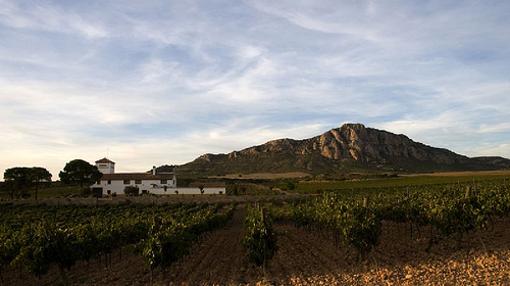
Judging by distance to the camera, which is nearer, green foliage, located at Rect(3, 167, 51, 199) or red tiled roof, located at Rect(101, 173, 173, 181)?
green foliage, located at Rect(3, 167, 51, 199)

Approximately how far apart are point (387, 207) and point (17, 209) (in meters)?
58.6

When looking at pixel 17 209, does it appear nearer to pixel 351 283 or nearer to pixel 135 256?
pixel 135 256

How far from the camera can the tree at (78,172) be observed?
100 metres

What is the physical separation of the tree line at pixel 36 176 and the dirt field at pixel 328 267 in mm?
73400

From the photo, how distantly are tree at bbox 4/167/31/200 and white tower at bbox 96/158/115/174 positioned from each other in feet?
91.6

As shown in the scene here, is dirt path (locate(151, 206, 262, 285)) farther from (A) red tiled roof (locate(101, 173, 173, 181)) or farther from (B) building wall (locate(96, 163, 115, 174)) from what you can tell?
(B) building wall (locate(96, 163, 115, 174))

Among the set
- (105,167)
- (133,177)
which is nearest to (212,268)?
(133,177)

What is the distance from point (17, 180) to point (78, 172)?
39.7 feet

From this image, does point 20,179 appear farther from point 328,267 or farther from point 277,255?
point 328,267

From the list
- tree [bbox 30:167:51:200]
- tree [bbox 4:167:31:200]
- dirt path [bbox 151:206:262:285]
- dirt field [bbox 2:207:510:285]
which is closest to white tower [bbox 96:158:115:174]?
tree [bbox 30:167:51:200]

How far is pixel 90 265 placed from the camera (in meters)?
27.7

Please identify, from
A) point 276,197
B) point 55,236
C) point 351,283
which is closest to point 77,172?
point 276,197

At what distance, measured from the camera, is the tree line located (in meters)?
94.4

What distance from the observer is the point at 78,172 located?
100 m
